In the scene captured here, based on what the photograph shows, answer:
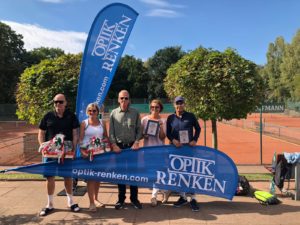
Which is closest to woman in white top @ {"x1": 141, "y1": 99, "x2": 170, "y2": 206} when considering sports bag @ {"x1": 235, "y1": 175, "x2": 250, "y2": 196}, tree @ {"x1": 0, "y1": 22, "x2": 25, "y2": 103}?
sports bag @ {"x1": 235, "y1": 175, "x2": 250, "y2": 196}

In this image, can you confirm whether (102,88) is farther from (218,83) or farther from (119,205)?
(218,83)

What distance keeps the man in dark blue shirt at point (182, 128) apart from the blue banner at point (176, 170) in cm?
14

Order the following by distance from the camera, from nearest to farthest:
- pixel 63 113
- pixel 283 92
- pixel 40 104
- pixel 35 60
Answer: pixel 63 113 < pixel 40 104 < pixel 35 60 < pixel 283 92

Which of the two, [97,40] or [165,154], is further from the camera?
[97,40]

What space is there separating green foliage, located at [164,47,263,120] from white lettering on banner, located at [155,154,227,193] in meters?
2.11

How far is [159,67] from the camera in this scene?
236 feet

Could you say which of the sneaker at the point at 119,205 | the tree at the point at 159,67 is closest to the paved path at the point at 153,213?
the sneaker at the point at 119,205

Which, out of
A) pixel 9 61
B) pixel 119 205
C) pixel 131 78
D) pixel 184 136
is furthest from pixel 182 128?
pixel 131 78

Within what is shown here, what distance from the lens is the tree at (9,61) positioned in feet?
150

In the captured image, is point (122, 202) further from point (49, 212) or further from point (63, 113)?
point (63, 113)

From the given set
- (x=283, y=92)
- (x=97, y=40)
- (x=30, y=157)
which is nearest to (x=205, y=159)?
(x=97, y=40)

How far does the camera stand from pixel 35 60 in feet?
187

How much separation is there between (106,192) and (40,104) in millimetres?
3142

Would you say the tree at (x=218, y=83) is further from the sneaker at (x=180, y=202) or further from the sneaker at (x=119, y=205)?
the sneaker at (x=119, y=205)
